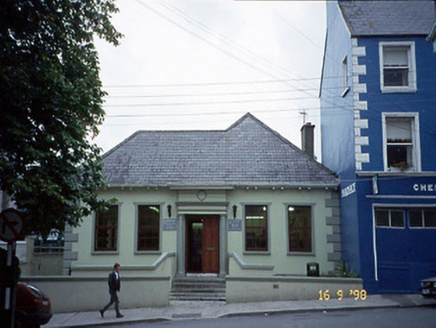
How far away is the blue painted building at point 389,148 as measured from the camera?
1633 cm

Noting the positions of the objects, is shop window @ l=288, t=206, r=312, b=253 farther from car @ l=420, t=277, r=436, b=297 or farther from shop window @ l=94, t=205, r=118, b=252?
shop window @ l=94, t=205, r=118, b=252

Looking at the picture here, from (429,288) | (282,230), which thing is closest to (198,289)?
(282,230)

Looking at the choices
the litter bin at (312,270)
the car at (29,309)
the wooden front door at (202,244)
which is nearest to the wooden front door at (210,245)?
the wooden front door at (202,244)

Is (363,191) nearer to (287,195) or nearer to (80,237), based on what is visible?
(287,195)

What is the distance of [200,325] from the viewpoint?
1239cm

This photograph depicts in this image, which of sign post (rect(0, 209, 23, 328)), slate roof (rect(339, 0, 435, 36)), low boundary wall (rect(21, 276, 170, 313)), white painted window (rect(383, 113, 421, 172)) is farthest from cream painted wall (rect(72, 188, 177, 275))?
slate roof (rect(339, 0, 435, 36))

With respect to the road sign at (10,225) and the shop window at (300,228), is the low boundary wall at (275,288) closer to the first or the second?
the shop window at (300,228)

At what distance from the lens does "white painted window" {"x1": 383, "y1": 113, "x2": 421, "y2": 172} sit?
17.0m

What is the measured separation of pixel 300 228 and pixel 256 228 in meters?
1.87

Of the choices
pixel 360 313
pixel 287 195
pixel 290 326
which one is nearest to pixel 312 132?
pixel 287 195

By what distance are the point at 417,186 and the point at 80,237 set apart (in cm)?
1375

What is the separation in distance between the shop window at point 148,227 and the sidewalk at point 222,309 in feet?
14.5

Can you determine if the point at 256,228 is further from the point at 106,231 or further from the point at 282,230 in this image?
the point at 106,231

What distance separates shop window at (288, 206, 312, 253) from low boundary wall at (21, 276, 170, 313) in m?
6.36
